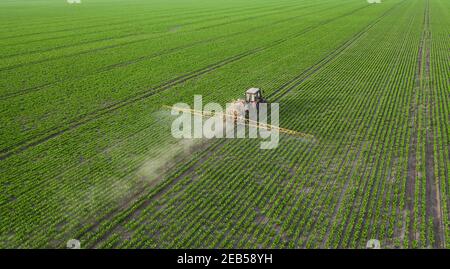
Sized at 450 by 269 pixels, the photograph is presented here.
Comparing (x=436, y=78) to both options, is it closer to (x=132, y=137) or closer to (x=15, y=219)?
(x=132, y=137)

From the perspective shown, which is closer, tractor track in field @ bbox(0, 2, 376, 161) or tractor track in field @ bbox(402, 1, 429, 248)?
tractor track in field @ bbox(402, 1, 429, 248)

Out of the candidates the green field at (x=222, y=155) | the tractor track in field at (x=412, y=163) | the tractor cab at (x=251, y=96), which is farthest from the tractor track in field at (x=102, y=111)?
the tractor track in field at (x=412, y=163)

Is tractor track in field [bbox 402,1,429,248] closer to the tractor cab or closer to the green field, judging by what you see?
the green field

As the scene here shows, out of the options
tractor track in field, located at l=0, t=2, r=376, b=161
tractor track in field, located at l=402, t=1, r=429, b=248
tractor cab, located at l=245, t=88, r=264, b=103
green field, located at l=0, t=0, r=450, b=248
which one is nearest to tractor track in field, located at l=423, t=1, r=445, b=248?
green field, located at l=0, t=0, r=450, b=248

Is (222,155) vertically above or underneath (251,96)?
underneath

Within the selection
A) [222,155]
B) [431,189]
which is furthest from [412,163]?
[222,155]

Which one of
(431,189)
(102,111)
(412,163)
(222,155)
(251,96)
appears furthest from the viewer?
(102,111)

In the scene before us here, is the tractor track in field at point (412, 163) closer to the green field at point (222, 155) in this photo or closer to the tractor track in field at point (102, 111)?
the green field at point (222, 155)

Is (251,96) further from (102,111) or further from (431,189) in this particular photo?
(431,189)
